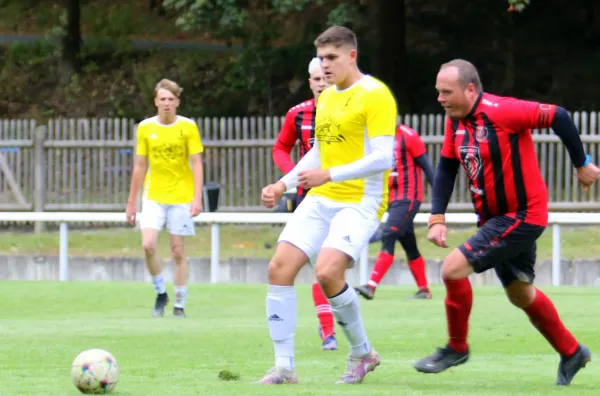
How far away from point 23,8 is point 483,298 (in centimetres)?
2683

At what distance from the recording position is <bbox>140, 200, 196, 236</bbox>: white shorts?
13.6 metres

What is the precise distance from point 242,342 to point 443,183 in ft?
9.38

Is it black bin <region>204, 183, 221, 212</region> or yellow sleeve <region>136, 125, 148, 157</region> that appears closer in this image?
yellow sleeve <region>136, 125, 148, 157</region>

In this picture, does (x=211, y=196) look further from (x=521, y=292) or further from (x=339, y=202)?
(x=521, y=292)

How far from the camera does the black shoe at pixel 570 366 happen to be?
8359 millimetres

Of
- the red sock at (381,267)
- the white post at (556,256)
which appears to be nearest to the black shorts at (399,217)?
the red sock at (381,267)

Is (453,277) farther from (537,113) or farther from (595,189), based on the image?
(595,189)

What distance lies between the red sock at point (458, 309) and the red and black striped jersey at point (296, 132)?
243cm

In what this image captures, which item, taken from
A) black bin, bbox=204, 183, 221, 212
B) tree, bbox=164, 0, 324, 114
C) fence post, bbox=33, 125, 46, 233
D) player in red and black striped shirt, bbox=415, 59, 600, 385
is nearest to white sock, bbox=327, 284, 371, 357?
player in red and black striped shirt, bbox=415, 59, 600, 385

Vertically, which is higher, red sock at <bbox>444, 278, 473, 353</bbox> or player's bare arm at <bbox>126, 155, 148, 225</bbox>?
player's bare arm at <bbox>126, 155, 148, 225</bbox>

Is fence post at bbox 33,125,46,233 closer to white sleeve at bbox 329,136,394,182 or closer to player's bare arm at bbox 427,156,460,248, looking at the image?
player's bare arm at bbox 427,156,460,248

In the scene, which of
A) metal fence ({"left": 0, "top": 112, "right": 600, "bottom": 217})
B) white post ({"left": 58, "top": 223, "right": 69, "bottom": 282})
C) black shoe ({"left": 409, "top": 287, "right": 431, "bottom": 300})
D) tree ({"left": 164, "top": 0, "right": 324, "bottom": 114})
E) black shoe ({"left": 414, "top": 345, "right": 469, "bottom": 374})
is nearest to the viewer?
black shoe ({"left": 414, "top": 345, "right": 469, "bottom": 374})

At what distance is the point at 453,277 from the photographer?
8320 millimetres

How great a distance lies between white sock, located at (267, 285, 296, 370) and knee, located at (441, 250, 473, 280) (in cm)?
92
